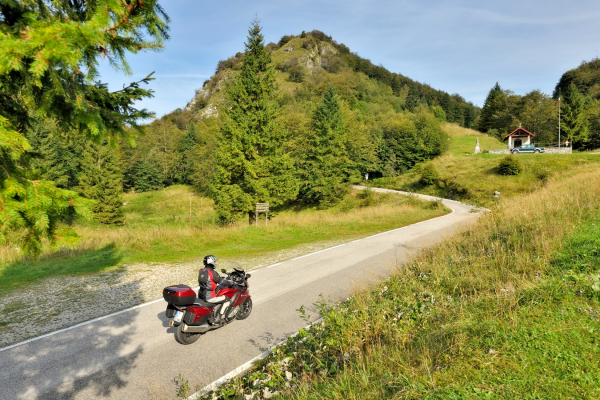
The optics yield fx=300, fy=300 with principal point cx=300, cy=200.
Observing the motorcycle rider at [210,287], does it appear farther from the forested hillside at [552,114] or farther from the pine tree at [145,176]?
the pine tree at [145,176]

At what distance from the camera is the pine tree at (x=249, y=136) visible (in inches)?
883

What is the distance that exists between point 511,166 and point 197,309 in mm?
37957

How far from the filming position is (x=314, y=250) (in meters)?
12.6

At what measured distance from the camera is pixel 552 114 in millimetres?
51688

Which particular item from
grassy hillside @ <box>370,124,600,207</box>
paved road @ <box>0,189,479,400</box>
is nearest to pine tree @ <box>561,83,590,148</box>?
grassy hillside @ <box>370,124,600,207</box>

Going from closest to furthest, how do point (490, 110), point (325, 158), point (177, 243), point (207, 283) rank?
point (207, 283), point (177, 243), point (325, 158), point (490, 110)

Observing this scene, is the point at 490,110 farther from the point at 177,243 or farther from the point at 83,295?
the point at 83,295

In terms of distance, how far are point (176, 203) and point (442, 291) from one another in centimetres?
5011

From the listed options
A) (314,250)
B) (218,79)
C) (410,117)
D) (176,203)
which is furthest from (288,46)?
(314,250)

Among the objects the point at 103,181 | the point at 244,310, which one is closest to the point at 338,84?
the point at 103,181

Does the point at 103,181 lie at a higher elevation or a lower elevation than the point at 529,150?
lower

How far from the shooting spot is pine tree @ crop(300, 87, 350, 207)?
124ft

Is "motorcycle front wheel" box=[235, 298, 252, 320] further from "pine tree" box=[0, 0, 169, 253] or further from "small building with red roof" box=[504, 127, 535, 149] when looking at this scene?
"small building with red roof" box=[504, 127, 535, 149]

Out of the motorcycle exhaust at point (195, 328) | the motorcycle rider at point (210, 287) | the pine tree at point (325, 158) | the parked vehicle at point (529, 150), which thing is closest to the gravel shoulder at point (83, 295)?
the motorcycle rider at point (210, 287)
